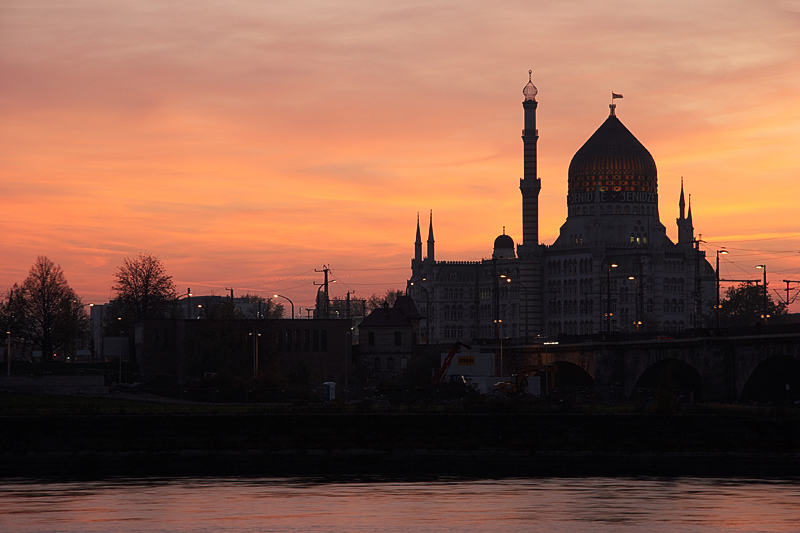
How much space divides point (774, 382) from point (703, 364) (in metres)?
6.86

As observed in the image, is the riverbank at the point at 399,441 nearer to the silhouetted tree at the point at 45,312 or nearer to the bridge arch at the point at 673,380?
the bridge arch at the point at 673,380

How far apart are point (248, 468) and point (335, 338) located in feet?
229

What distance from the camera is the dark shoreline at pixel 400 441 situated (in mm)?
57938

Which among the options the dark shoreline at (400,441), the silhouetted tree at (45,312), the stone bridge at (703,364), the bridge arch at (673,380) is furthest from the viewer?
the silhouetted tree at (45,312)

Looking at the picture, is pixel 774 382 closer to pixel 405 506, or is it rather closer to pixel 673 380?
pixel 673 380

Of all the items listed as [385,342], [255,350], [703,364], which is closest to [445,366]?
[255,350]

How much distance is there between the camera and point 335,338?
125125 millimetres

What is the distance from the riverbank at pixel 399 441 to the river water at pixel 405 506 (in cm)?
842

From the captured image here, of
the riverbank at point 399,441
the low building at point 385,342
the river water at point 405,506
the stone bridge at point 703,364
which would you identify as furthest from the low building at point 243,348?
the river water at point 405,506

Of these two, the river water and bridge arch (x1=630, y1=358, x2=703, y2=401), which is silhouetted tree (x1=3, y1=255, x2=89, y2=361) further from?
the river water

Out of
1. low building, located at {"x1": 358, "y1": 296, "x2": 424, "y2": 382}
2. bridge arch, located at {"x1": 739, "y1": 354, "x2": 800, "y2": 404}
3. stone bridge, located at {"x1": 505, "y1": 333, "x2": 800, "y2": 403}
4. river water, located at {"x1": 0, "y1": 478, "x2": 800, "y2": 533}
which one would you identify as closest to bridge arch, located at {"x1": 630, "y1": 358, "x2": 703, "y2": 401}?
stone bridge, located at {"x1": 505, "y1": 333, "x2": 800, "y2": 403}

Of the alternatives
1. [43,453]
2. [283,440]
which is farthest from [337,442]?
[43,453]

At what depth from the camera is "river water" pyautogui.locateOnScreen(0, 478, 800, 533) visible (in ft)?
117

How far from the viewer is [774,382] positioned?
306 feet
